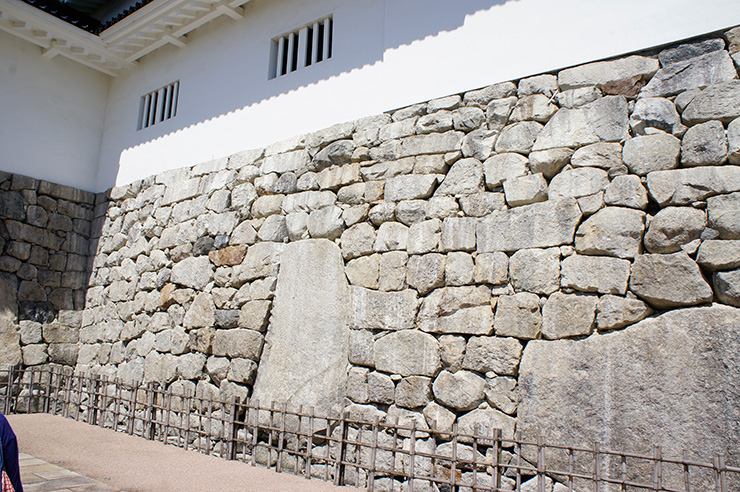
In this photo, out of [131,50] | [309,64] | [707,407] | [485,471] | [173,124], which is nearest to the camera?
[707,407]

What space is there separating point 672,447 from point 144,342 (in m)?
5.91

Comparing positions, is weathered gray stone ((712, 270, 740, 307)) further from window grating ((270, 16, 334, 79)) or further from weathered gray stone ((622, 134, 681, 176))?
window grating ((270, 16, 334, 79))

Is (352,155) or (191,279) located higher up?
(352,155)

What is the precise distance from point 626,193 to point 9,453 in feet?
12.6

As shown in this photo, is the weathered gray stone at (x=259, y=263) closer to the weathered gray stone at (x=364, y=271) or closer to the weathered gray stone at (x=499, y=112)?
the weathered gray stone at (x=364, y=271)

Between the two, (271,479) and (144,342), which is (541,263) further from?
(144,342)

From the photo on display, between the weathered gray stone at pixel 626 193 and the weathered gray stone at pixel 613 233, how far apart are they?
0.05 metres

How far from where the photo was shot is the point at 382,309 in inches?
187

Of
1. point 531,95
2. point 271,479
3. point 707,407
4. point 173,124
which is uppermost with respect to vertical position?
point 173,124

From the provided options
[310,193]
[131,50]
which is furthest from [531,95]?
[131,50]

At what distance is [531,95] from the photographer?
4.48m

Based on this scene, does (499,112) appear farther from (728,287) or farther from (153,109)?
(153,109)

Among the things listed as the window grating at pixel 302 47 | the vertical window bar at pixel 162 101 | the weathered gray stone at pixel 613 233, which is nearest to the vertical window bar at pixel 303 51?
the window grating at pixel 302 47

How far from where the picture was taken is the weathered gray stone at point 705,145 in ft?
11.8
